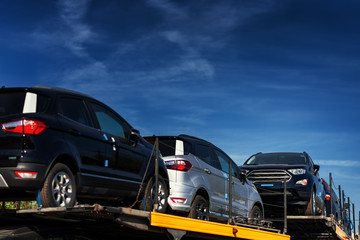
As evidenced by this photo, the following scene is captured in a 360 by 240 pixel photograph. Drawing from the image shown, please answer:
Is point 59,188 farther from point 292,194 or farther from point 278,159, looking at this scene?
point 278,159

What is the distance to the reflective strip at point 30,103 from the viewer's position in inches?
225

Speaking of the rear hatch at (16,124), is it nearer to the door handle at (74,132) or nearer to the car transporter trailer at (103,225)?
the door handle at (74,132)

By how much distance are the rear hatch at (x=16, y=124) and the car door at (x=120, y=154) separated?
3.52 ft

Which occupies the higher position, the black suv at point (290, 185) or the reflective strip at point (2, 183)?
the black suv at point (290, 185)

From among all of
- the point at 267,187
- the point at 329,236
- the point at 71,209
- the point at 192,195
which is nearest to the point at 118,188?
the point at 71,209

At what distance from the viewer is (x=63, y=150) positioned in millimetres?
5602

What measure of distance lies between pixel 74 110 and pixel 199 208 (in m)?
3.17

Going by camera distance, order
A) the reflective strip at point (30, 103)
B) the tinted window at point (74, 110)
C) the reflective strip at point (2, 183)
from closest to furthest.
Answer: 1. the reflective strip at point (2, 183)
2. the reflective strip at point (30, 103)
3. the tinted window at point (74, 110)

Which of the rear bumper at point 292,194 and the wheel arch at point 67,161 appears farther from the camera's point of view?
the rear bumper at point 292,194

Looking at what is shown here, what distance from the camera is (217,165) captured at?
9633mm

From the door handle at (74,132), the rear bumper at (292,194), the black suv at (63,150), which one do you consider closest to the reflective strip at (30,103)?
the black suv at (63,150)

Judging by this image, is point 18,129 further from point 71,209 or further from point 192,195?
point 192,195

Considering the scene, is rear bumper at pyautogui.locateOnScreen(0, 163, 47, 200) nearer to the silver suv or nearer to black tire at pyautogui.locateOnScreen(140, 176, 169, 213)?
black tire at pyautogui.locateOnScreen(140, 176, 169, 213)

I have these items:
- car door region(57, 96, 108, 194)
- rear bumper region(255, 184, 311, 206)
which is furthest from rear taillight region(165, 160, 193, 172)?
rear bumper region(255, 184, 311, 206)
